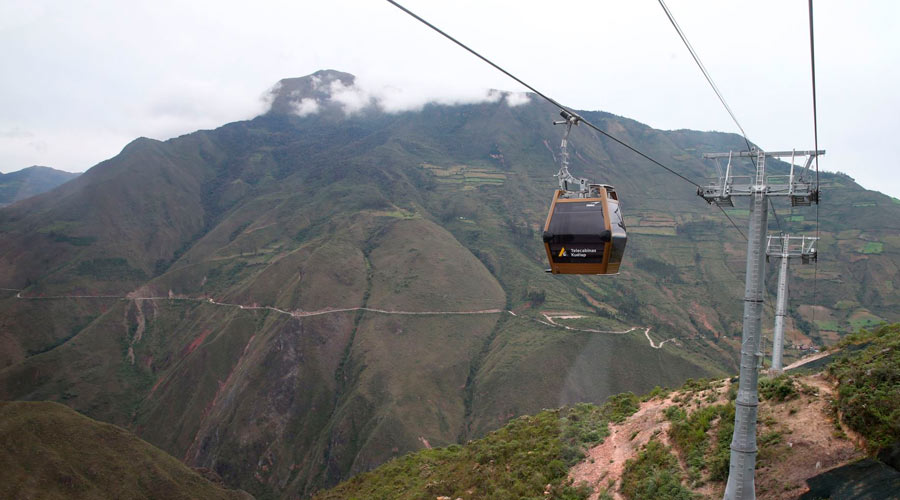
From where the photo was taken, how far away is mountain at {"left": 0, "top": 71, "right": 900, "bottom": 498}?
6297 cm

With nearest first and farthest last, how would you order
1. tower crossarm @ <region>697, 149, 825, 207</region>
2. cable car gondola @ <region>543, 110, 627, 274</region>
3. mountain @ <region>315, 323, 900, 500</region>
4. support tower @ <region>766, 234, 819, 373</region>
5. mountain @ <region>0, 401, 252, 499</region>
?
tower crossarm @ <region>697, 149, 825, 207</region> < mountain @ <region>315, 323, 900, 500</region> < cable car gondola @ <region>543, 110, 627, 274</region> < support tower @ <region>766, 234, 819, 373</region> < mountain @ <region>0, 401, 252, 499</region>

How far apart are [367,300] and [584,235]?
72203 mm

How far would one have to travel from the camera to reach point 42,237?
373 ft

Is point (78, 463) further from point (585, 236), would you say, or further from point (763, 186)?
point (763, 186)

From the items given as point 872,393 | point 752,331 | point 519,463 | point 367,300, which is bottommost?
point 367,300

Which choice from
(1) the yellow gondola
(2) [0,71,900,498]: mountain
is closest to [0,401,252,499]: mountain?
(2) [0,71,900,498]: mountain

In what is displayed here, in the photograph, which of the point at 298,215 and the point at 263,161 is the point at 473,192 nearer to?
the point at 298,215

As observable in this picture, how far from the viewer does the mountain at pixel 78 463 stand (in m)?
32.6

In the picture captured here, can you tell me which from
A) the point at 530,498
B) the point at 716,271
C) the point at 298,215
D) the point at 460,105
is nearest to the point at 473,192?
the point at 298,215

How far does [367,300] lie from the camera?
271 ft

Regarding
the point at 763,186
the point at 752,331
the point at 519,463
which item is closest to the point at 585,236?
the point at 763,186

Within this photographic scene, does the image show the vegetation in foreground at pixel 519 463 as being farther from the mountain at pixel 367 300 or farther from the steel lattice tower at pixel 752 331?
the mountain at pixel 367 300

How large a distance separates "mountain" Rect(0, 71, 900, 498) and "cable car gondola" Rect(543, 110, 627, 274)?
47.3m

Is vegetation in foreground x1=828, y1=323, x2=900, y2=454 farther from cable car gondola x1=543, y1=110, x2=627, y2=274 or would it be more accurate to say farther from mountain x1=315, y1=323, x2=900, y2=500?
cable car gondola x1=543, y1=110, x2=627, y2=274
